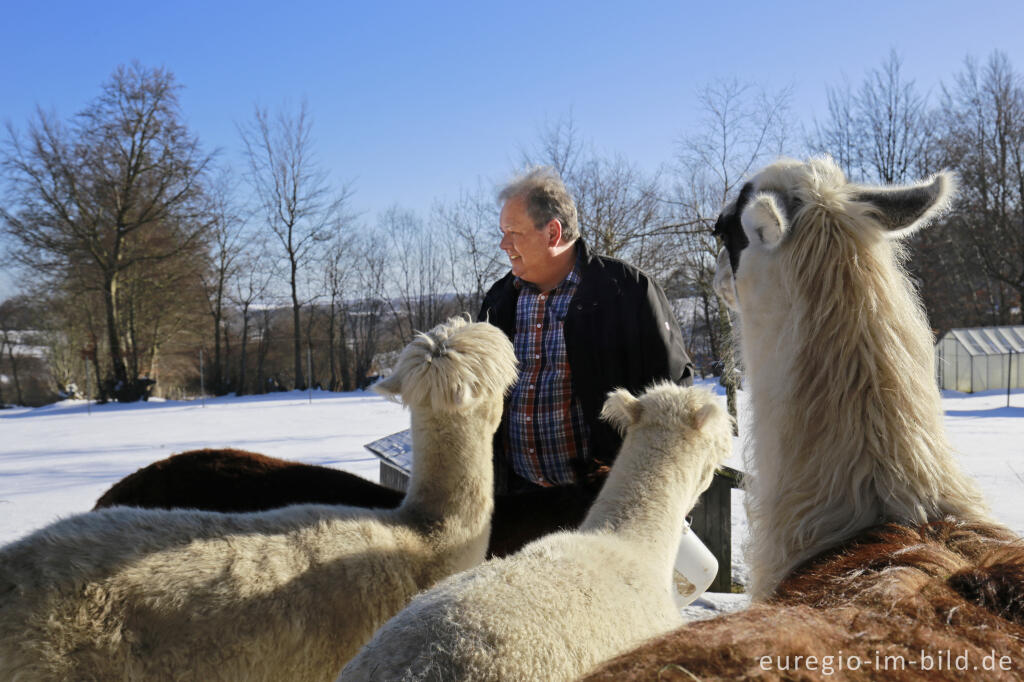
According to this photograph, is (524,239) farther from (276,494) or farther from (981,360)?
(981,360)

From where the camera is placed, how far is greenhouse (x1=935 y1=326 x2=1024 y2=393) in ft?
71.7

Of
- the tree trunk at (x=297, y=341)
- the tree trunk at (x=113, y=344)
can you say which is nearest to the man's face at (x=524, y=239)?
the tree trunk at (x=113, y=344)

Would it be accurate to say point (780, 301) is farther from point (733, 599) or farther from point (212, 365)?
point (212, 365)

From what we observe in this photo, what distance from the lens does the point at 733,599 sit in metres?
5.13

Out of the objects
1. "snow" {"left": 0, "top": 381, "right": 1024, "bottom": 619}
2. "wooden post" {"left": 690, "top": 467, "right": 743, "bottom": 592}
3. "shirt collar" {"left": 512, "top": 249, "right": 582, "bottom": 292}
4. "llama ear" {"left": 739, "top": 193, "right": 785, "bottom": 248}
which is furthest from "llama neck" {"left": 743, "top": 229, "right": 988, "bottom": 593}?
"wooden post" {"left": 690, "top": 467, "right": 743, "bottom": 592}

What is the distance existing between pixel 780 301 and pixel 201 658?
2008 millimetres

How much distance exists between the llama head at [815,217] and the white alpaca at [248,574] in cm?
116

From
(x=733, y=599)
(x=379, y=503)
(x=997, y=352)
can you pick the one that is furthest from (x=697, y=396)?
(x=997, y=352)

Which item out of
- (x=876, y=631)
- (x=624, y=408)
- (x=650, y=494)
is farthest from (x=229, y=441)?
(x=876, y=631)

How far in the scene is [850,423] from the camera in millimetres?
1700

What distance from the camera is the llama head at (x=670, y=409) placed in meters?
2.22

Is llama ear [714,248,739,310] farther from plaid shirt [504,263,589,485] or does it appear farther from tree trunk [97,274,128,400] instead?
tree trunk [97,274,128,400]

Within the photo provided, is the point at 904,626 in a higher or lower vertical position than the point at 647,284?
lower

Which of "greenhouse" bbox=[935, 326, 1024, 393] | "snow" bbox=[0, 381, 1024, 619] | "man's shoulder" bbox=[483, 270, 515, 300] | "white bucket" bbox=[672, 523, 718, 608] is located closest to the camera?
"white bucket" bbox=[672, 523, 718, 608]
